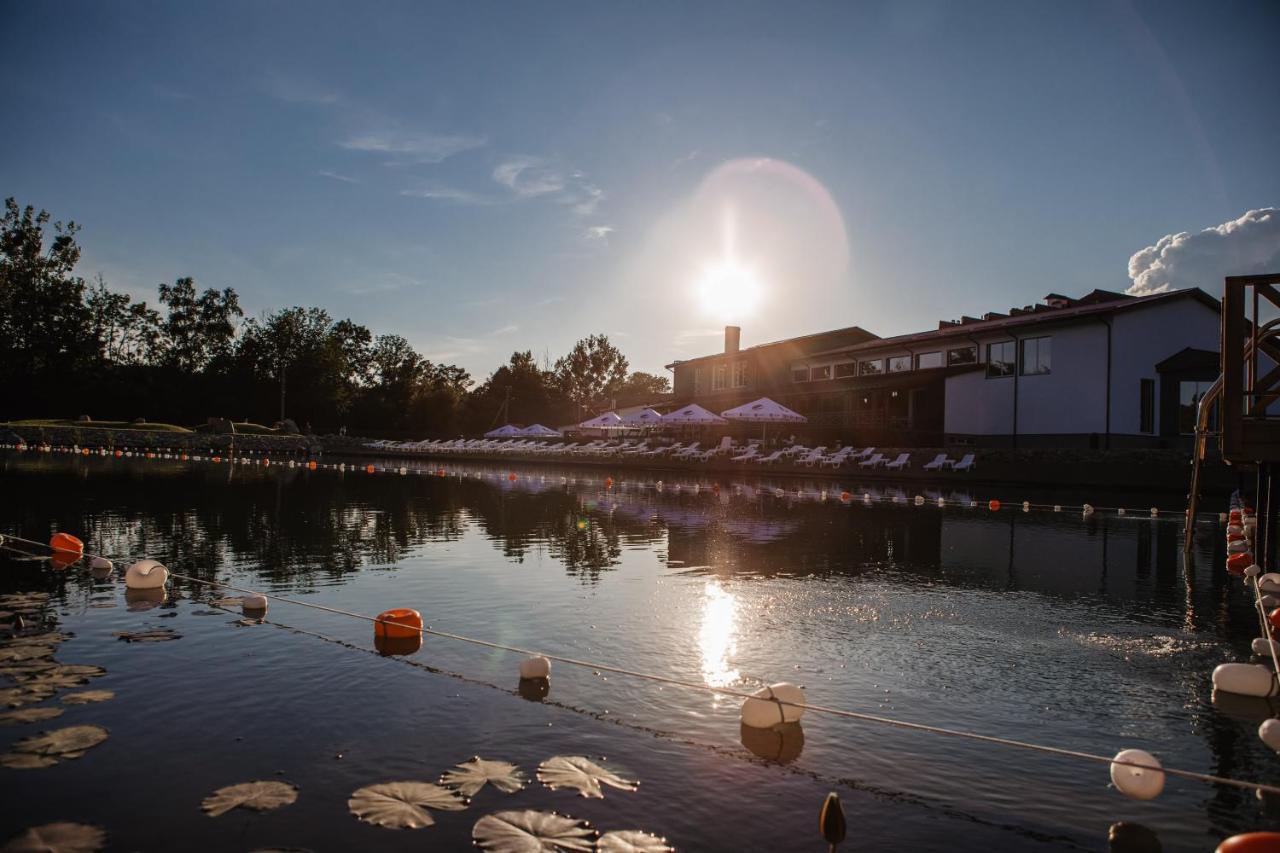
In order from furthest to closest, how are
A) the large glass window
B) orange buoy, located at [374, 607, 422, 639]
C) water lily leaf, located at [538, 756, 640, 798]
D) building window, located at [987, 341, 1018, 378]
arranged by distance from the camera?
the large glass window → building window, located at [987, 341, 1018, 378] → orange buoy, located at [374, 607, 422, 639] → water lily leaf, located at [538, 756, 640, 798]

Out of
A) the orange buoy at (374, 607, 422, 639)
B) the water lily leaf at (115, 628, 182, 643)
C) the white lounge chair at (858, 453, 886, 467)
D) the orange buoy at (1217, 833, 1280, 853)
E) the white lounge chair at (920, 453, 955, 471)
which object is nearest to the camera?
the orange buoy at (1217, 833, 1280, 853)

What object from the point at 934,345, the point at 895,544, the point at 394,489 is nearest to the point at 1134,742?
the point at 895,544

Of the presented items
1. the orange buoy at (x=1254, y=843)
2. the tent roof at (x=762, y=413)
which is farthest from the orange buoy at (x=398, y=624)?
the tent roof at (x=762, y=413)

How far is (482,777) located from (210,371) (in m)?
71.7

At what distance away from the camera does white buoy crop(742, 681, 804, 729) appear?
4605mm

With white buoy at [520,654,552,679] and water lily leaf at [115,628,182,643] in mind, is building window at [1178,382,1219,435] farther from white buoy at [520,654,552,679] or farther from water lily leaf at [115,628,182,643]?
water lily leaf at [115,628,182,643]

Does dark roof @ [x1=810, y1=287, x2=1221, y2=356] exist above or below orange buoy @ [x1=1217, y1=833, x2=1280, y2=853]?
above

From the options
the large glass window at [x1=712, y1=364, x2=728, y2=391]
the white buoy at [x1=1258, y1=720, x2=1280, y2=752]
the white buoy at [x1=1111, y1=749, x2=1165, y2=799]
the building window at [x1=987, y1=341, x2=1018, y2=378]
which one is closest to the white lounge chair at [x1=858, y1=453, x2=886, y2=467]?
the building window at [x1=987, y1=341, x2=1018, y2=378]

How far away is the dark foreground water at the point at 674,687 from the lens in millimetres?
3666

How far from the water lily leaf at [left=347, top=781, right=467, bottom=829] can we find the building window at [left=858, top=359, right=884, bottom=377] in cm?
3806

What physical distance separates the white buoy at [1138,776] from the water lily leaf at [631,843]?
87.1 inches

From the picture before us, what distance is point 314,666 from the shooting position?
581cm

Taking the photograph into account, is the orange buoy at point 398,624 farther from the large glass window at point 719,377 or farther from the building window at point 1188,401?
the large glass window at point 719,377

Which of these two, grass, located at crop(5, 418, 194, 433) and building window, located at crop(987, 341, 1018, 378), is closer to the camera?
building window, located at crop(987, 341, 1018, 378)
